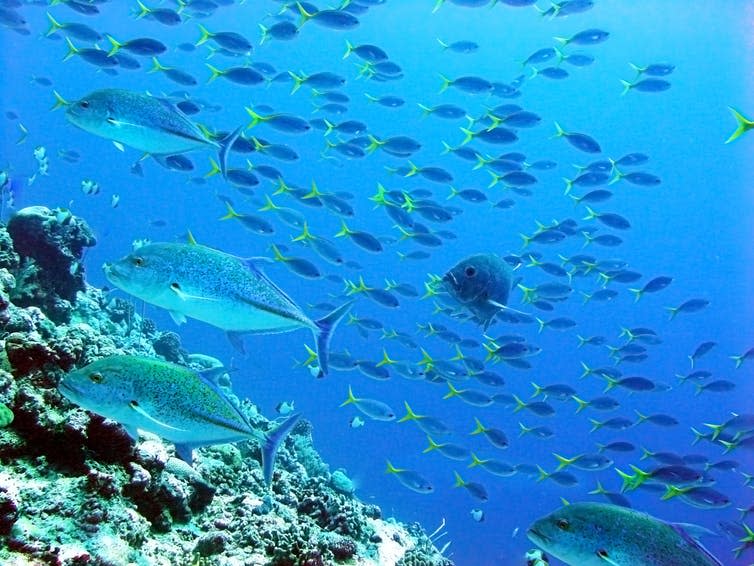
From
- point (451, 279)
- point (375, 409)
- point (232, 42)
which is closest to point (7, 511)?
point (451, 279)

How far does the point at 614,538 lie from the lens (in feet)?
8.85

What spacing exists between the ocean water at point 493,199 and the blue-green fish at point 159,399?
94.0 feet

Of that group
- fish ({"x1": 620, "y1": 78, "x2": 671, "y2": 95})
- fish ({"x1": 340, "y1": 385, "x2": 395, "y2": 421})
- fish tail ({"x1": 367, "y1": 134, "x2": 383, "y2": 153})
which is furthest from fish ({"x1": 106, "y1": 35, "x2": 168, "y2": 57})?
fish ({"x1": 620, "y1": 78, "x2": 671, "y2": 95})

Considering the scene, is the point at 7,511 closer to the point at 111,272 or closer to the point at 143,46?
the point at 111,272

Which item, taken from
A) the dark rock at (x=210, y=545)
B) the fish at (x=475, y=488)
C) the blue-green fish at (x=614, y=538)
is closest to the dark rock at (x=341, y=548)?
the dark rock at (x=210, y=545)

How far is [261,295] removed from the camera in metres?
2.88

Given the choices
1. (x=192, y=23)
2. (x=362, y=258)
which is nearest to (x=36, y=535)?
(x=192, y=23)

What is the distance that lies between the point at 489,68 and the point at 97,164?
50.6m

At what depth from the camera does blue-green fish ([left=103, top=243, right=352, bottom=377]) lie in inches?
111

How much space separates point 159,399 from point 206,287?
1.98ft

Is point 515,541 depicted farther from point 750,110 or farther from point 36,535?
point 750,110

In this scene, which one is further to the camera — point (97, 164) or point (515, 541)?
point (97, 164)

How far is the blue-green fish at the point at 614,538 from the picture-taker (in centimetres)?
263

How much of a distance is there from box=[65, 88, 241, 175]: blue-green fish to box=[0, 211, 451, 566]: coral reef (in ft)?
5.06
